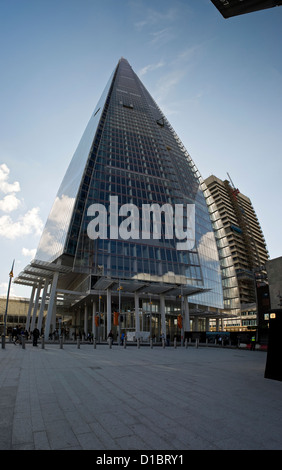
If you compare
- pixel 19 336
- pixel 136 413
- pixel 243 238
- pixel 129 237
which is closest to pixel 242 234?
pixel 243 238

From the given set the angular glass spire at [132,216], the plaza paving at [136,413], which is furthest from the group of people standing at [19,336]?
the angular glass spire at [132,216]

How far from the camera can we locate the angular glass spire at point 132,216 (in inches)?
2169

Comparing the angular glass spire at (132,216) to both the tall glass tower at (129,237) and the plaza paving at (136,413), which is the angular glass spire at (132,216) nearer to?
the tall glass tower at (129,237)

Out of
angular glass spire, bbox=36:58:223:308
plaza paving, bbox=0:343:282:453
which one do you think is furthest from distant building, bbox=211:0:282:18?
angular glass spire, bbox=36:58:223:308

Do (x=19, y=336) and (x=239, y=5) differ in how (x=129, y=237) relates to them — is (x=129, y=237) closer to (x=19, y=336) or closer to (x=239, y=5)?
(x=19, y=336)

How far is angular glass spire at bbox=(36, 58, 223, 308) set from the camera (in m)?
55.1

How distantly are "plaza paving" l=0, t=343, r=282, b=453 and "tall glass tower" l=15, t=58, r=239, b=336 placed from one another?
3129cm

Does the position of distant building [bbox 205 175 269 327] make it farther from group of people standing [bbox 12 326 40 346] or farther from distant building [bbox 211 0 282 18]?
distant building [bbox 211 0 282 18]

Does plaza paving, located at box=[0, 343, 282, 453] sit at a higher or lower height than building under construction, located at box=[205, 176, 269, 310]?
lower

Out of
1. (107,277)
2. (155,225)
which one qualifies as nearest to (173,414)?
(107,277)

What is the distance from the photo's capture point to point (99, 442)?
4.95 meters

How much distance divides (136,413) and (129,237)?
5121 centimetres

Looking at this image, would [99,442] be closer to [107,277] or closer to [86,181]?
[107,277]
